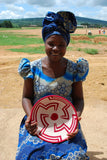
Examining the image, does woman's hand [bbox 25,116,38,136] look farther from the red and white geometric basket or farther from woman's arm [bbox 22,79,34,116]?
woman's arm [bbox 22,79,34,116]

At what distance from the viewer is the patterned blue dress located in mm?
1407

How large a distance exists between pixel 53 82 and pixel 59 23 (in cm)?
51

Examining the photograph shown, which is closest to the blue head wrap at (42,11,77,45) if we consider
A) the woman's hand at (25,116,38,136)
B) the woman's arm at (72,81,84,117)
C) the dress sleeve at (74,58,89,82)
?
the dress sleeve at (74,58,89,82)

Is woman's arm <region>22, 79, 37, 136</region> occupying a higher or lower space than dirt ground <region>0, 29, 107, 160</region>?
higher

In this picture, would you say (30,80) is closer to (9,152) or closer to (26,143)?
(26,143)

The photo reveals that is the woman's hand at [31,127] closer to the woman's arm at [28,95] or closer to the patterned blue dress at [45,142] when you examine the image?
the patterned blue dress at [45,142]

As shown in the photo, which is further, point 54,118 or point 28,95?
point 28,95

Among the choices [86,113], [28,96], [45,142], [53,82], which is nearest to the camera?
[45,142]

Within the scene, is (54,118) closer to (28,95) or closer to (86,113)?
(28,95)

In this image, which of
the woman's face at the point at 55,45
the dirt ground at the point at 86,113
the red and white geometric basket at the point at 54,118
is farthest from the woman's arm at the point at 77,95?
the dirt ground at the point at 86,113

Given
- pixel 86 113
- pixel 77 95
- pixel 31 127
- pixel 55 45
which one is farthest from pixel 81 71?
pixel 86 113

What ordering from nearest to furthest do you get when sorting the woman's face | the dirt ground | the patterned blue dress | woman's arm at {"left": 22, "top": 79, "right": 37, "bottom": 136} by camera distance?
1. the patterned blue dress
2. the woman's face
3. woman's arm at {"left": 22, "top": 79, "right": 37, "bottom": 136}
4. the dirt ground

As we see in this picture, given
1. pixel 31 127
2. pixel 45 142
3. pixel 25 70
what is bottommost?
pixel 45 142

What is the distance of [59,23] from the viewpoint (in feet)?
5.11
